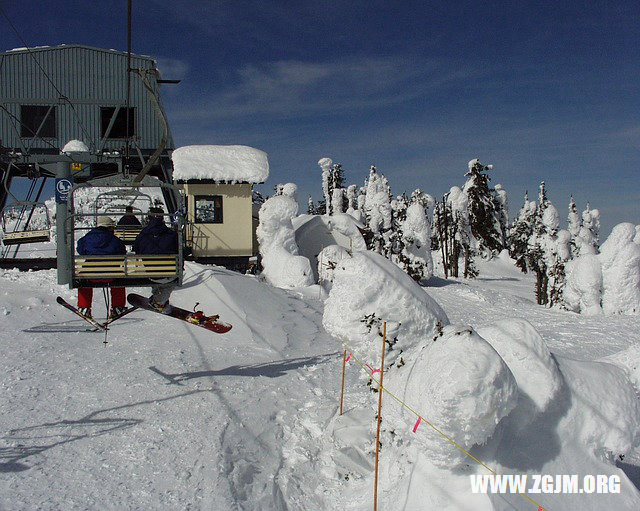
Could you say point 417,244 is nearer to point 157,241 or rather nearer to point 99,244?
point 157,241

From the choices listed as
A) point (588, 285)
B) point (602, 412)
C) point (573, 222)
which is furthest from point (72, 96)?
point (573, 222)

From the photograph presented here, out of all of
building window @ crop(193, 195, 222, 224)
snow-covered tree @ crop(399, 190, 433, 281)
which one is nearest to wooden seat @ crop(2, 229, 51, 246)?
building window @ crop(193, 195, 222, 224)

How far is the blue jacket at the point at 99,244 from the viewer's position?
24.9 feet

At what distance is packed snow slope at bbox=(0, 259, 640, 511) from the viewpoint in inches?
→ 194

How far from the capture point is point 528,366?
5168 mm

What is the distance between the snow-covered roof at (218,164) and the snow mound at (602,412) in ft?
55.1

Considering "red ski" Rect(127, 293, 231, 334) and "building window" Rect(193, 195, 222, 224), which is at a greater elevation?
"building window" Rect(193, 195, 222, 224)

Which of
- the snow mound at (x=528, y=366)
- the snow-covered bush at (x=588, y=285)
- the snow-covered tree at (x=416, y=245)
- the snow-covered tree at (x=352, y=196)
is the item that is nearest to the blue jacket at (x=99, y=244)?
the snow mound at (x=528, y=366)

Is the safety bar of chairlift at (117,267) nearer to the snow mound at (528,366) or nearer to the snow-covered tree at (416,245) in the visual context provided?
the snow mound at (528,366)

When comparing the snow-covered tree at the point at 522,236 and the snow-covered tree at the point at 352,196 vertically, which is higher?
the snow-covered tree at the point at 352,196

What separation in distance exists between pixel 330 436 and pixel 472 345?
116 inches

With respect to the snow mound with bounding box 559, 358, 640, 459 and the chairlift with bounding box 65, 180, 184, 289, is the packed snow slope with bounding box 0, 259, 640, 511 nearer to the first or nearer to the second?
the snow mound with bounding box 559, 358, 640, 459

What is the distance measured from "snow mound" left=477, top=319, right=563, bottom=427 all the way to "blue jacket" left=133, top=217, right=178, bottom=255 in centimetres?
468

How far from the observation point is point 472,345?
462 cm
